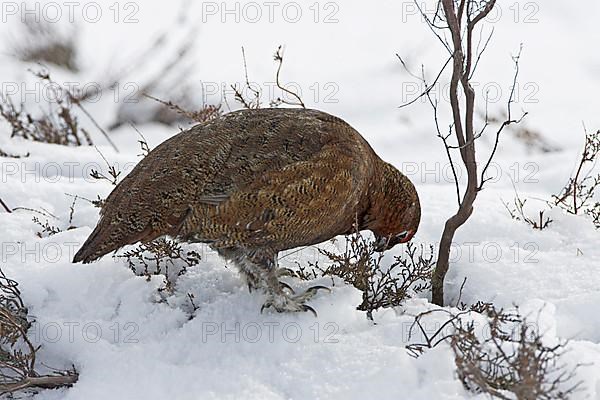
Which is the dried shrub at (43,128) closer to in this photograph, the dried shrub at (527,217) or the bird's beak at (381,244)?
the bird's beak at (381,244)

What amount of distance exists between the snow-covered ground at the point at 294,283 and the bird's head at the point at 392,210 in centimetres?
36

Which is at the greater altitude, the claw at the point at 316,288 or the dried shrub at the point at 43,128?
the dried shrub at the point at 43,128

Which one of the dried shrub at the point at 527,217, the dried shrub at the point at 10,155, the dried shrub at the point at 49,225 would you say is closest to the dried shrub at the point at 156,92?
the dried shrub at the point at 10,155

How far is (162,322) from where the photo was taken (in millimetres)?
3523

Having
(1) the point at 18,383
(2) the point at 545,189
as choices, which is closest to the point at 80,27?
(2) the point at 545,189

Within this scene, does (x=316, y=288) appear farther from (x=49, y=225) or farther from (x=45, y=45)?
(x=45, y=45)

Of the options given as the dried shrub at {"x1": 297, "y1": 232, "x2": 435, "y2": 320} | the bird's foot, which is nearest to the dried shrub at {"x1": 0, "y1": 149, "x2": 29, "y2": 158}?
the dried shrub at {"x1": 297, "y1": 232, "x2": 435, "y2": 320}

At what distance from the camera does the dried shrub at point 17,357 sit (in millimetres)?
3160

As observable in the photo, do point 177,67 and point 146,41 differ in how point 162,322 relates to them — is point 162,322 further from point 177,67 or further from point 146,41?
point 146,41

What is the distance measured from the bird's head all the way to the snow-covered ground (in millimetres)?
359

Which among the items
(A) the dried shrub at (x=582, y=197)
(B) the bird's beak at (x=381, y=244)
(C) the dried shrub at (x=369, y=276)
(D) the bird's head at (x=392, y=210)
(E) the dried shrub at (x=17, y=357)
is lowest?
(E) the dried shrub at (x=17, y=357)

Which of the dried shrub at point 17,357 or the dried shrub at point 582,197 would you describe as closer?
the dried shrub at point 17,357

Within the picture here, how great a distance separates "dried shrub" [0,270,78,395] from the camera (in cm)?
316

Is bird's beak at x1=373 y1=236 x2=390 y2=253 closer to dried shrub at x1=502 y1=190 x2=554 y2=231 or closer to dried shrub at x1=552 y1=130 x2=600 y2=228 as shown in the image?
dried shrub at x1=502 y1=190 x2=554 y2=231
